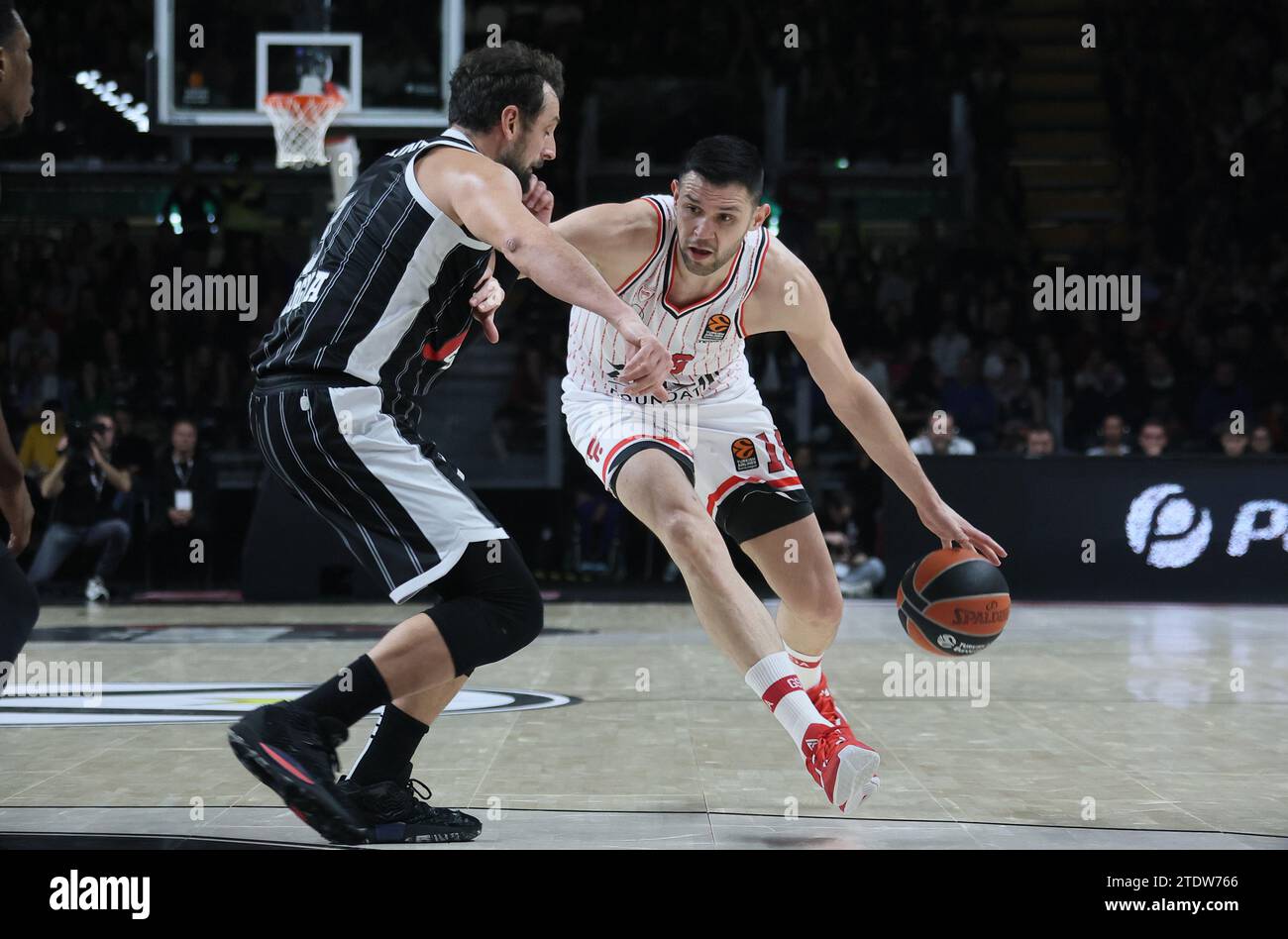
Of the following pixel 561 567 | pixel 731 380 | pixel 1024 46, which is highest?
pixel 1024 46

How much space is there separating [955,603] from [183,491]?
29.4 feet

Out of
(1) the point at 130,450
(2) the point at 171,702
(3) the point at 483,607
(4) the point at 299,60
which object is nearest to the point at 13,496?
(3) the point at 483,607

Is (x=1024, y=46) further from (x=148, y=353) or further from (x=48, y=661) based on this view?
(x=48, y=661)

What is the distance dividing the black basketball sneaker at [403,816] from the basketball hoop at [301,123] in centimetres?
722

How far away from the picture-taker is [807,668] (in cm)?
480

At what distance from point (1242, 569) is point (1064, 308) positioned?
4.85m

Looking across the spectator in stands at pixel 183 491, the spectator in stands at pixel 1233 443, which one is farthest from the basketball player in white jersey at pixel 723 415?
the spectator in stands at pixel 1233 443

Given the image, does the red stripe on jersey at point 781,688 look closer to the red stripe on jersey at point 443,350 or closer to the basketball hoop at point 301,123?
the red stripe on jersey at point 443,350

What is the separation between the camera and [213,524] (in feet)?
41.5

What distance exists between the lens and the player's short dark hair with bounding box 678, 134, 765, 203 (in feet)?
14.2

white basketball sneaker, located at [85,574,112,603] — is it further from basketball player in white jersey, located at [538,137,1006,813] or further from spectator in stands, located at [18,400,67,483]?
basketball player in white jersey, located at [538,137,1006,813]

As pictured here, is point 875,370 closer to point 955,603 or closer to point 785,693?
point 955,603

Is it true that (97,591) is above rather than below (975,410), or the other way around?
below
